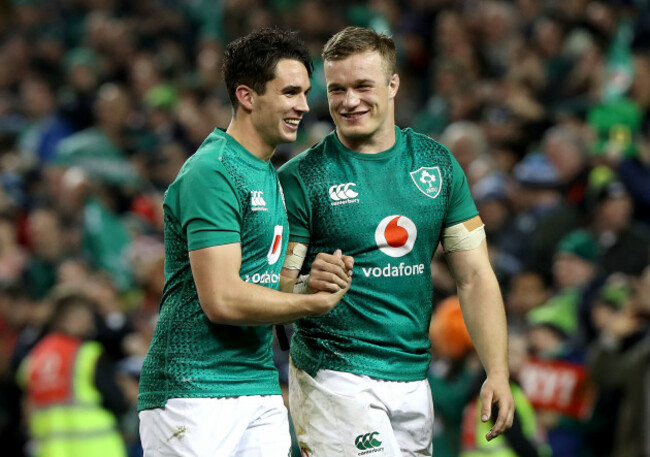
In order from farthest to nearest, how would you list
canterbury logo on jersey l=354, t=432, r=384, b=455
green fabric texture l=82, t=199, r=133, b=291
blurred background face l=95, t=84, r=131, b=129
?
blurred background face l=95, t=84, r=131, b=129 → green fabric texture l=82, t=199, r=133, b=291 → canterbury logo on jersey l=354, t=432, r=384, b=455

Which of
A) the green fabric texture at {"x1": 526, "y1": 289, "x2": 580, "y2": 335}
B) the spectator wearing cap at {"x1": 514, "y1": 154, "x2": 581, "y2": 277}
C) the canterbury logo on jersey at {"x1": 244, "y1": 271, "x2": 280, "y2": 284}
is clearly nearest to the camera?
the canterbury logo on jersey at {"x1": 244, "y1": 271, "x2": 280, "y2": 284}

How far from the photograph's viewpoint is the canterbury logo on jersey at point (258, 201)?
159 inches

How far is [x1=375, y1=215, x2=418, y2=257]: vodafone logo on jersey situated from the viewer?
4414 millimetres

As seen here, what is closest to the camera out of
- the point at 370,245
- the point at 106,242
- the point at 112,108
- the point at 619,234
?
the point at 370,245

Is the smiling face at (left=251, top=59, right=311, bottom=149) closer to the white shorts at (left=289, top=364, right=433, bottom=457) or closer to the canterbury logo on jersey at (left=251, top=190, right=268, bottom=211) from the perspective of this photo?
the canterbury logo on jersey at (left=251, top=190, right=268, bottom=211)

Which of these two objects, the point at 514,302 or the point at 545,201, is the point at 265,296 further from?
the point at 545,201

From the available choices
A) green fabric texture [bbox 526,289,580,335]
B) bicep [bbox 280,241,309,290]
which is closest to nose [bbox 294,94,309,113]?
bicep [bbox 280,241,309,290]

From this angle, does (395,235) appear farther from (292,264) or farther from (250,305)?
(250,305)

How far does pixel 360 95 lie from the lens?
14.5 feet

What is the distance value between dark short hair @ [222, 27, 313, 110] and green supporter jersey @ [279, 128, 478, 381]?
460 mm

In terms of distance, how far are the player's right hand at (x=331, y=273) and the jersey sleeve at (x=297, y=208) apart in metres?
0.32

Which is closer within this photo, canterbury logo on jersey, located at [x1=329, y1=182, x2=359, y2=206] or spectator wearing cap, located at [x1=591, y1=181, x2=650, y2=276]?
canterbury logo on jersey, located at [x1=329, y1=182, x2=359, y2=206]

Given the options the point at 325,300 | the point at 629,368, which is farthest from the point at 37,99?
the point at 325,300

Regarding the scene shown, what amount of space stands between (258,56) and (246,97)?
160 millimetres
